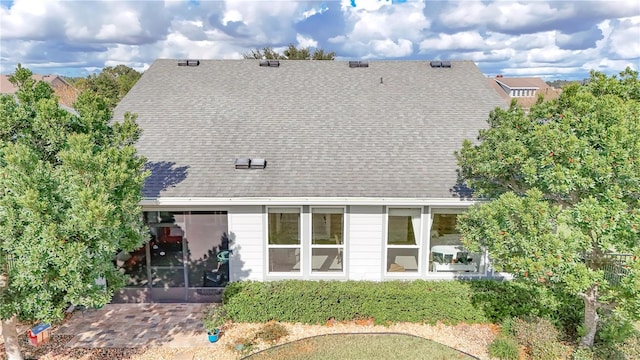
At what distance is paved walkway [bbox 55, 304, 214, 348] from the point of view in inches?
361

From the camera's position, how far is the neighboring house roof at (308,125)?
416 inches

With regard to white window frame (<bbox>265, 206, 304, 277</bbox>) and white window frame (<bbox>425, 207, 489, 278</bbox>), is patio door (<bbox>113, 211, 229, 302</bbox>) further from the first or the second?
white window frame (<bbox>425, 207, 489, 278</bbox>)

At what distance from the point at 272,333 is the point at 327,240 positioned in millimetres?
2769

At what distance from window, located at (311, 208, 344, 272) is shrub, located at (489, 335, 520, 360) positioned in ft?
13.2

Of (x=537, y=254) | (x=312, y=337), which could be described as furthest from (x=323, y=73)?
(x=537, y=254)

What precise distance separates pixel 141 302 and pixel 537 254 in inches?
388

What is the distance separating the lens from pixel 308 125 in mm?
12898

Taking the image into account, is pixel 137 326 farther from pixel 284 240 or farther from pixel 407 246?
pixel 407 246

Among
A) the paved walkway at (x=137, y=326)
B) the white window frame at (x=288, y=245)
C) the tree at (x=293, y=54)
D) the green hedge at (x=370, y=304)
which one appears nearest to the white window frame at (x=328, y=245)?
the white window frame at (x=288, y=245)

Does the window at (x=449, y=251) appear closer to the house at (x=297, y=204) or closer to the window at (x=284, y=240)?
the house at (x=297, y=204)

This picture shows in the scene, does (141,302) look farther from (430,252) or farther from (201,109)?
(430,252)

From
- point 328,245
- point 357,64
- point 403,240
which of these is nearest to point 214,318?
point 328,245

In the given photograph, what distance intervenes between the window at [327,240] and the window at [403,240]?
1308 millimetres

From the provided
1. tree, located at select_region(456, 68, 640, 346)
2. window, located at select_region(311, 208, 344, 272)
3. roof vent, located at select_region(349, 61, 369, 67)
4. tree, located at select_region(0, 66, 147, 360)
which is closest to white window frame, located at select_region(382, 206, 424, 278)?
window, located at select_region(311, 208, 344, 272)
